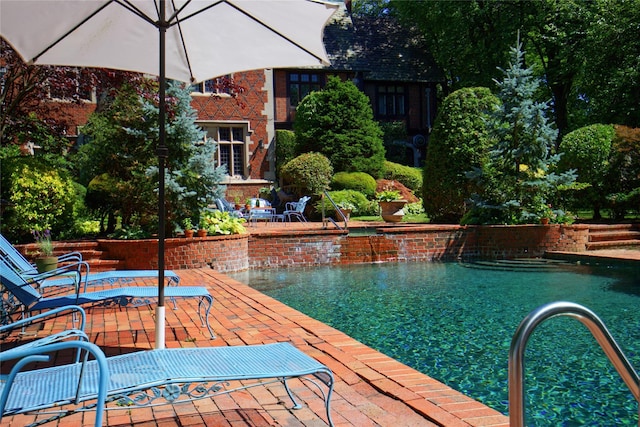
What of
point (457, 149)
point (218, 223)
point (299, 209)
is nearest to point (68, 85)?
point (218, 223)

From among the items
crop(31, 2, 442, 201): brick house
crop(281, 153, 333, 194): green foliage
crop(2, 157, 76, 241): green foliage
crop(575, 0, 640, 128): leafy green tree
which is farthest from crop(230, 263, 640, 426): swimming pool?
crop(31, 2, 442, 201): brick house

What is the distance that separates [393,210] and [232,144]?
1164 cm

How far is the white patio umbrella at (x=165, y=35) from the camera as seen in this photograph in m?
3.99

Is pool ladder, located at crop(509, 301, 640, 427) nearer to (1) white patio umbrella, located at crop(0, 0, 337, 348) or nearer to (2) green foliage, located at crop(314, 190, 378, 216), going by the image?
(1) white patio umbrella, located at crop(0, 0, 337, 348)

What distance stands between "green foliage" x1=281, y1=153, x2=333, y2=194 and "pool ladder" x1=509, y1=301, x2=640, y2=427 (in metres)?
18.6

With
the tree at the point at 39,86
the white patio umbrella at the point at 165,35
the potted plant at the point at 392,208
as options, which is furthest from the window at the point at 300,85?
the white patio umbrella at the point at 165,35

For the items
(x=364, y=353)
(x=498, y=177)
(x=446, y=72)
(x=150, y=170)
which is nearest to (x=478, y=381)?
(x=364, y=353)

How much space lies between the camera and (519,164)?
13.2 m

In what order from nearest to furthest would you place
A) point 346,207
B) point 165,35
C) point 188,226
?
point 165,35 → point 188,226 → point 346,207

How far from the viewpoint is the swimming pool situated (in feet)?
12.8

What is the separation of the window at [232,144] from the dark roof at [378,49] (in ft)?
21.4

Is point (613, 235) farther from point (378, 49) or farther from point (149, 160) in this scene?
point (378, 49)

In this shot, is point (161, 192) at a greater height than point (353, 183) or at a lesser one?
lesser

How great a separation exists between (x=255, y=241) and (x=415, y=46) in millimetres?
25066
